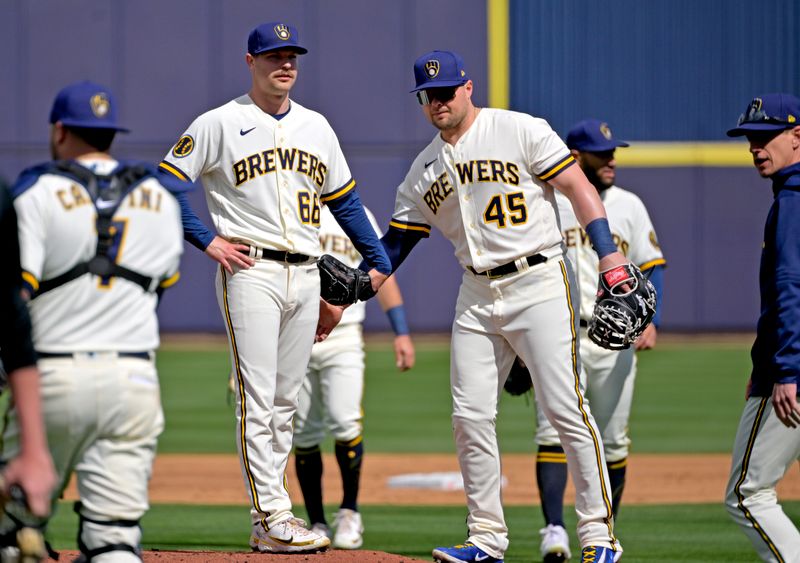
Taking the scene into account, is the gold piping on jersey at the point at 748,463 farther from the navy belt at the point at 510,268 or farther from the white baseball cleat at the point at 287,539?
the white baseball cleat at the point at 287,539

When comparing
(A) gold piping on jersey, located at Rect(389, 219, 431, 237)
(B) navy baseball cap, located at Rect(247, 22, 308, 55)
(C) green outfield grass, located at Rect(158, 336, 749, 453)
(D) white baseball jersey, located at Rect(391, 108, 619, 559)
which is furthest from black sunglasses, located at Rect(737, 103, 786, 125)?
(C) green outfield grass, located at Rect(158, 336, 749, 453)

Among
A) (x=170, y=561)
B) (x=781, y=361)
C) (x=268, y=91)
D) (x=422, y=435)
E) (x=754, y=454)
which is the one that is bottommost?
(x=422, y=435)

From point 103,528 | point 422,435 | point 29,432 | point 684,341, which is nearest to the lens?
point 29,432

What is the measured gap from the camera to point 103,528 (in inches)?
151

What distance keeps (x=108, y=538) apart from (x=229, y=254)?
1944 millimetres

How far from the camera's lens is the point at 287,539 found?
18.1ft

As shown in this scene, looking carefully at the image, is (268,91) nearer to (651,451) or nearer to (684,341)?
(651,451)

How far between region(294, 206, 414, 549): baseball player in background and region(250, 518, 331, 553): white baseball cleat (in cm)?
180

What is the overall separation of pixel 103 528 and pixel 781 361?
8.22ft

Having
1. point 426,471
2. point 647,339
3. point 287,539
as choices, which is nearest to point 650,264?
point 647,339

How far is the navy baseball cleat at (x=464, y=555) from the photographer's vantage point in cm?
563

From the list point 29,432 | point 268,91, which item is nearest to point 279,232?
point 268,91

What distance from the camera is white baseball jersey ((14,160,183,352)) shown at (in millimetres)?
3682

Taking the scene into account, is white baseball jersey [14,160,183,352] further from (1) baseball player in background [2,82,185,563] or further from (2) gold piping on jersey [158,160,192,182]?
(2) gold piping on jersey [158,160,192,182]
